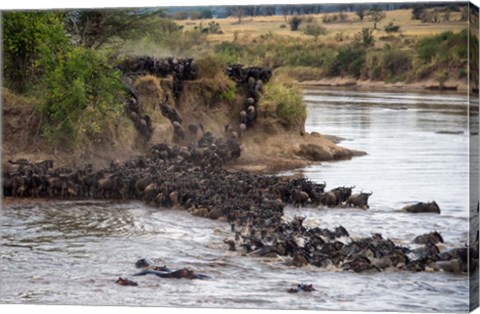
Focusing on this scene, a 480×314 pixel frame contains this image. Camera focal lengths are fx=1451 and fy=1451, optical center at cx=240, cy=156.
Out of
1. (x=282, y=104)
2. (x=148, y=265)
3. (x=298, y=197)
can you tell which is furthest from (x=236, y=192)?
(x=148, y=265)

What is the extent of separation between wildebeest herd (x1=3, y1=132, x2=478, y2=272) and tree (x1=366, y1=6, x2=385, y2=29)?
5.54 feet

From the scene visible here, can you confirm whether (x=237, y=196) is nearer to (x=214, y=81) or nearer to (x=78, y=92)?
(x=214, y=81)

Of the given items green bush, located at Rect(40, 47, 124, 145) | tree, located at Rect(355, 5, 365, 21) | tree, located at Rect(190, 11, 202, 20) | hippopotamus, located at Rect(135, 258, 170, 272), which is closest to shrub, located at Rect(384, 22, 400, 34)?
tree, located at Rect(355, 5, 365, 21)

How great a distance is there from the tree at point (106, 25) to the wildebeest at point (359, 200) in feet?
9.15

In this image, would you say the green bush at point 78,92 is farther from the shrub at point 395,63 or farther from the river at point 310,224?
the shrub at point 395,63

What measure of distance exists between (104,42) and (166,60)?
0.69m

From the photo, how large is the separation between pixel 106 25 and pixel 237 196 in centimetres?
230

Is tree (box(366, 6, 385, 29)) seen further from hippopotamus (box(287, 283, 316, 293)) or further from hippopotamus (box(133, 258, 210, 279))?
hippopotamus (box(133, 258, 210, 279))

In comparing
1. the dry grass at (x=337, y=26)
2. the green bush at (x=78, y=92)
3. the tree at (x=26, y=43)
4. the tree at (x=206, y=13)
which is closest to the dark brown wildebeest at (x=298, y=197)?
the dry grass at (x=337, y=26)

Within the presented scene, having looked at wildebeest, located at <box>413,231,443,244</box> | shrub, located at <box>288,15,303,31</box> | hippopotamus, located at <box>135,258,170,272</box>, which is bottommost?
hippopotamus, located at <box>135,258,170,272</box>

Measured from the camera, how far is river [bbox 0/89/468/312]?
1391 cm

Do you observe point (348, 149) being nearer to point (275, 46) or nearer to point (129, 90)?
point (275, 46)

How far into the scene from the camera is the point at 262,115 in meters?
15.2

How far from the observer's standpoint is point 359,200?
14.5 meters
